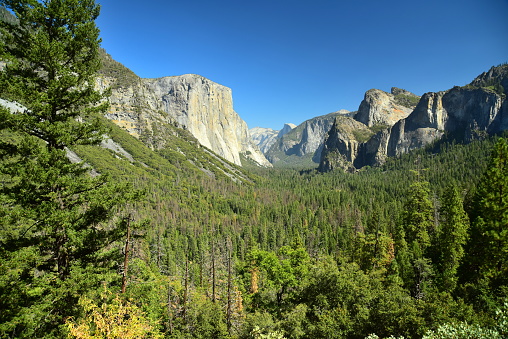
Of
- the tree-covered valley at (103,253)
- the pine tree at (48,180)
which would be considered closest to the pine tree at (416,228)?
the tree-covered valley at (103,253)

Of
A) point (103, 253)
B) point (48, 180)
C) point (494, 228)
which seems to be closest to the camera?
point (48, 180)

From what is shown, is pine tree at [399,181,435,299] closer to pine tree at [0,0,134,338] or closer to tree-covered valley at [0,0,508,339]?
tree-covered valley at [0,0,508,339]

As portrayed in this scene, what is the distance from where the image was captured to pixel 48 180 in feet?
28.7

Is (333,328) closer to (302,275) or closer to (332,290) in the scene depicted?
(332,290)

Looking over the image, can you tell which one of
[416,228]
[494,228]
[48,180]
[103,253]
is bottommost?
[416,228]

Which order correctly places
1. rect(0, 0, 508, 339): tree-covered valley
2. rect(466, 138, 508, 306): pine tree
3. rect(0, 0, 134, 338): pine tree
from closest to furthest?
rect(0, 0, 134, 338): pine tree
rect(0, 0, 508, 339): tree-covered valley
rect(466, 138, 508, 306): pine tree

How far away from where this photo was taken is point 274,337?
36.9 feet

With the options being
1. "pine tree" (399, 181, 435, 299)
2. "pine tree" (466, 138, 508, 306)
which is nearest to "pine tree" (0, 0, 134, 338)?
"pine tree" (466, 138, 508, 306)

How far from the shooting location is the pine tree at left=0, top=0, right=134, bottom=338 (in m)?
8.26

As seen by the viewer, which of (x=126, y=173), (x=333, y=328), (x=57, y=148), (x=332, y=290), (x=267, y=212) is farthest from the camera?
(x=126, y=173)

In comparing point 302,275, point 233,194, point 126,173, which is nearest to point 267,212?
point 233,194

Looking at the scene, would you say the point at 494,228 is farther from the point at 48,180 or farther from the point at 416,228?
the point at 48,180

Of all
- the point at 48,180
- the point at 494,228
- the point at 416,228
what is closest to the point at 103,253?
the point at 48,180

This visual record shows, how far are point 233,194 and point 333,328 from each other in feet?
463
